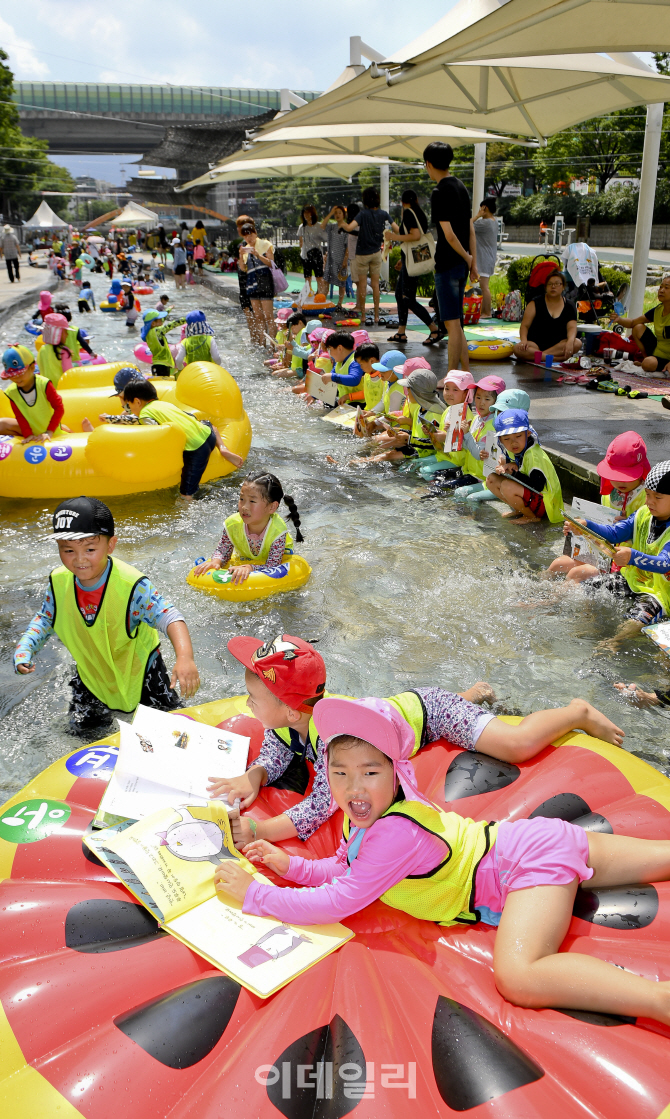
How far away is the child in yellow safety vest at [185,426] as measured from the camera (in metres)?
6.22

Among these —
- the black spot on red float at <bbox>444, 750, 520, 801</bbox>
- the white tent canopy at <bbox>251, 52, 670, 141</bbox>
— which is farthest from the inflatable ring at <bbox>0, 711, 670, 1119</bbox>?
the white tent canopy at <bbox>251, 52, 670, 141</bbox>

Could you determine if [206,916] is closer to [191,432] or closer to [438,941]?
[438,941]

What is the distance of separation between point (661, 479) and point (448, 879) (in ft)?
7.22

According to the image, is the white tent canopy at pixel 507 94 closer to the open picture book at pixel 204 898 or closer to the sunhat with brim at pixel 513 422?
the sunhat with brim at pixel 513 422

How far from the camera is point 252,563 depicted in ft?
15.1

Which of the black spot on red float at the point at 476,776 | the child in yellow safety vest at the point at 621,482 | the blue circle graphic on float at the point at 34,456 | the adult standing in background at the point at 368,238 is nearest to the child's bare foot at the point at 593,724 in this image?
the black spot on red float at the point at 476,776

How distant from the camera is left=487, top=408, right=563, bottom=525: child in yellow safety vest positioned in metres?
4.91

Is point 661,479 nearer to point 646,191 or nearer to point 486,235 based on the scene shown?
point 646,191

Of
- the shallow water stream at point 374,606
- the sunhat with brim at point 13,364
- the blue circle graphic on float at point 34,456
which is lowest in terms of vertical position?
the shallow water stream at point 374,606

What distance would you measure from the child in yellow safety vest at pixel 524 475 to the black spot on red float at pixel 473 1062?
3788 millimetres

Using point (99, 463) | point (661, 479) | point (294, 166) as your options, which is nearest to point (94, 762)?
point (661, 479)

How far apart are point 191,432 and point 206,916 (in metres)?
4.84

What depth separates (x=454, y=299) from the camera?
7129 millimetres

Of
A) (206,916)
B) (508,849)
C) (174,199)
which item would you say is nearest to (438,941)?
(508,849)
